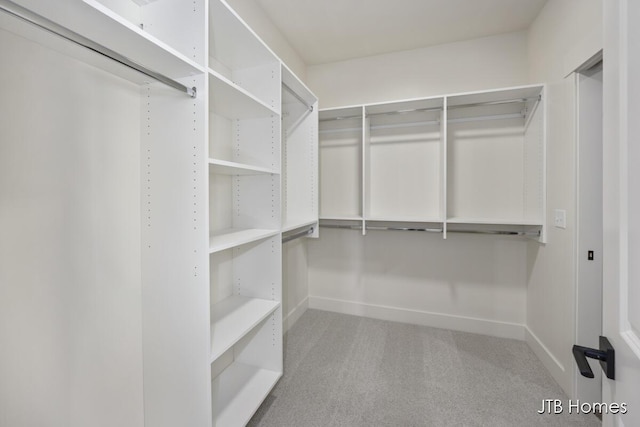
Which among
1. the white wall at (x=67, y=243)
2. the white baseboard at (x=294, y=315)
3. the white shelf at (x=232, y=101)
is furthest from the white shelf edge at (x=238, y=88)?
the white baseboard at (x=294, y=315)

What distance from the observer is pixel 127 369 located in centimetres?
Answer: 122

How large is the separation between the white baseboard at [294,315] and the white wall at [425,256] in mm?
127

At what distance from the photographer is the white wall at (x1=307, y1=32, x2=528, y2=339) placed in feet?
8.44

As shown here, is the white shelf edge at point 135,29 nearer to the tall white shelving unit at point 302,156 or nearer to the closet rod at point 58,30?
the closet rod at point 58,30

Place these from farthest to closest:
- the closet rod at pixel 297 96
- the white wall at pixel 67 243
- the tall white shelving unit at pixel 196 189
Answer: the closet rod at pixel 297 96 < the tall white shelving unit at pixel 196 189 < the white wall at pixel 67 243

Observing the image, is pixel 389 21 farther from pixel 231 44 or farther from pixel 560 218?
pixel 560 218

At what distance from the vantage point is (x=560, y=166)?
1.92 metres

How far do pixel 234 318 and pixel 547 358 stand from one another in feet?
7.66

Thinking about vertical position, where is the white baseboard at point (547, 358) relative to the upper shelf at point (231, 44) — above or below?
below

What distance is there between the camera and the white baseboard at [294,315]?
268 centimetres

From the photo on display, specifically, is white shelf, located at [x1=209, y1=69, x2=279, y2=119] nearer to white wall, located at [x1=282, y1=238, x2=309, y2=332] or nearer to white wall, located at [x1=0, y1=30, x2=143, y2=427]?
white wall, located at [x1=0, y1=30, x2=143, y2=427]

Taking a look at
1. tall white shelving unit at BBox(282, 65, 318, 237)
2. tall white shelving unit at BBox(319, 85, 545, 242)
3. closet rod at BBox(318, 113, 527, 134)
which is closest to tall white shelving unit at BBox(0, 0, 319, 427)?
tall white shelving unit at BBox(282, 65, 318, 237)

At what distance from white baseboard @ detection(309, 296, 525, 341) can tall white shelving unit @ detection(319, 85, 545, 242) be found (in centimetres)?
90

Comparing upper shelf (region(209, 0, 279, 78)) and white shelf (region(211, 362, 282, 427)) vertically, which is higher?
upper shelf (region(209, 0, 279, 78))
